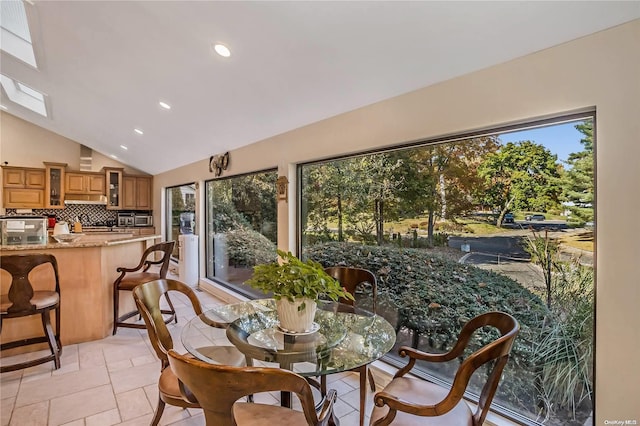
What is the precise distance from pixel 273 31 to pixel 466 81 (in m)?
1.32

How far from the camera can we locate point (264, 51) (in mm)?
2410

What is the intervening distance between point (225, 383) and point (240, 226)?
4103 mm

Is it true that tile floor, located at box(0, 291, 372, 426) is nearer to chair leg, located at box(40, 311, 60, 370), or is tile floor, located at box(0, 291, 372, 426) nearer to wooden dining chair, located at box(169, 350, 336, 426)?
chair leg, located at box(40, 311, 60, 370)

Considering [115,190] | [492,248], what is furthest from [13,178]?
[492,248]

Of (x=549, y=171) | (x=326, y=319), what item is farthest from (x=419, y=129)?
(x=326, y=319)

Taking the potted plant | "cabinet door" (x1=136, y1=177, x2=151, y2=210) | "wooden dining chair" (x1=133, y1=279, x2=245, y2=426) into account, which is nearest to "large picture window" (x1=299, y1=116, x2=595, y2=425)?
the potted plant

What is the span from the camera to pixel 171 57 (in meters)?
2.88

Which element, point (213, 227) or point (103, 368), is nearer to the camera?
point (103, 368)

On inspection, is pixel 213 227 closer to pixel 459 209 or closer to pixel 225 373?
pixel 459 209

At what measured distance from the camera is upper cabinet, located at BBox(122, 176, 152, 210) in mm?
7848

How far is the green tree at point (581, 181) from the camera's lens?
1677mm

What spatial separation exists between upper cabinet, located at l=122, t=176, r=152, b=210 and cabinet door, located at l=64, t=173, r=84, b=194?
2.73ft

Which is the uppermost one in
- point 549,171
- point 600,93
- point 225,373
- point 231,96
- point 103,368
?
point 231,96

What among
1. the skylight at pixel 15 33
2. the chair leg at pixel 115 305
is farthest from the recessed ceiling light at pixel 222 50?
the chair leg at pixel 115 305
